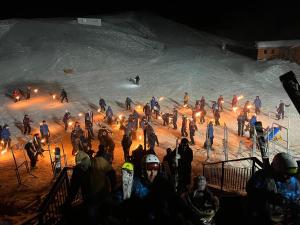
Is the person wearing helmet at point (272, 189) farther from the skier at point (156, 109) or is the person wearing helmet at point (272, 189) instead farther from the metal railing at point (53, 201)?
the skier at point (156, 109)

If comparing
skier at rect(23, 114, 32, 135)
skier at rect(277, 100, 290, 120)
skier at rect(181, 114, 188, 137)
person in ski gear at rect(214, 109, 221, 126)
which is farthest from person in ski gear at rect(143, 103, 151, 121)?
skier at rect(277, 100, 290, 120)

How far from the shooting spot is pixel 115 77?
37.9 m

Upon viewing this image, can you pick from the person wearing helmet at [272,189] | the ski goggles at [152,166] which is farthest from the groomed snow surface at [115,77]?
the person wearing helmet at [272,189]

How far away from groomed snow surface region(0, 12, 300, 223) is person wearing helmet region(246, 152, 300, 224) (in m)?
9.48

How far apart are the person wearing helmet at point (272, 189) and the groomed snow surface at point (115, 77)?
9483mm

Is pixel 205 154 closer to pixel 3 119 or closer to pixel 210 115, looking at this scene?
pixel 210 115

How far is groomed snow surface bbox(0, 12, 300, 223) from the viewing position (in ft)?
67.2

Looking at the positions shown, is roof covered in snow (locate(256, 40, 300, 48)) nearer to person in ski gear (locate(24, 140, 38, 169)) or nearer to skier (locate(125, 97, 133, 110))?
skier (locate(125, 97, 133, 110))

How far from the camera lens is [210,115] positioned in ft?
90.0

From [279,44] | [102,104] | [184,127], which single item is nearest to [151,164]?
[184,127]

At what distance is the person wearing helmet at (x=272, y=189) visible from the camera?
190 inches

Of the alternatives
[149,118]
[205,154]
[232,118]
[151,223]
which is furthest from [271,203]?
[232,118]

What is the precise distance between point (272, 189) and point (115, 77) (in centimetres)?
3382

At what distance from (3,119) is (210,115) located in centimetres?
1500
